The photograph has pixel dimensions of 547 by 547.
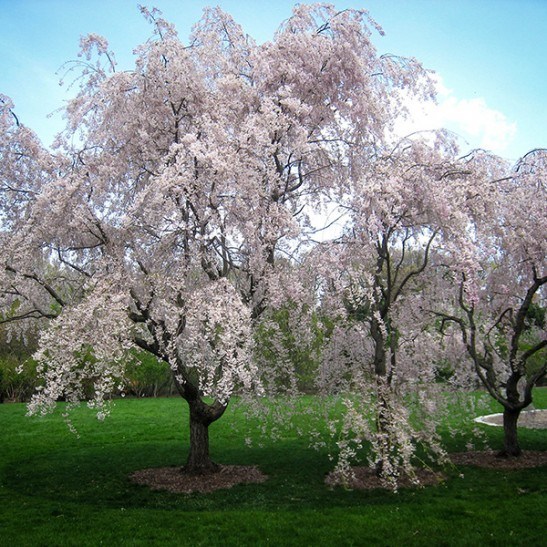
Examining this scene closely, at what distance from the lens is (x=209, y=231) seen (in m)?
8.92

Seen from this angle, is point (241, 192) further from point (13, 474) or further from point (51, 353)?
point (13, 474)

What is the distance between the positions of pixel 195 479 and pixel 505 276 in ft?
25.1

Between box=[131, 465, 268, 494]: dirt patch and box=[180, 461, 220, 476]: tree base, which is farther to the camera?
box=[180, 461, 220, 476]: tree base

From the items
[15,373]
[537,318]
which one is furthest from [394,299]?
[15,373]

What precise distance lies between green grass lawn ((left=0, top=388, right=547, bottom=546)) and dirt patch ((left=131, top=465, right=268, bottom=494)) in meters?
0.29

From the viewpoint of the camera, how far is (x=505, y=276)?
11008 millimetres

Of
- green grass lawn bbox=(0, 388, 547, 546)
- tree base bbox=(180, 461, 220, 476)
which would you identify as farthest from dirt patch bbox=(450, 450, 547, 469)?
tree base bbox=(180, 461, 220, 476)

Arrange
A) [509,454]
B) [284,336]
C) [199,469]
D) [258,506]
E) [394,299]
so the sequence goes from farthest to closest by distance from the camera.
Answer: [509,454] < [284,336] < [199,469] < [394,299] < [258,506]

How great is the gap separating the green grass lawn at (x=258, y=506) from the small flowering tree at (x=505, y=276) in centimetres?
192

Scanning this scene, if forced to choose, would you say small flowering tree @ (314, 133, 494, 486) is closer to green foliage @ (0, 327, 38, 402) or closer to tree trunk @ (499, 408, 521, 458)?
tree trunk @ (499, 408, 521, 458)

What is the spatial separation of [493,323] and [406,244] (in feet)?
10.4

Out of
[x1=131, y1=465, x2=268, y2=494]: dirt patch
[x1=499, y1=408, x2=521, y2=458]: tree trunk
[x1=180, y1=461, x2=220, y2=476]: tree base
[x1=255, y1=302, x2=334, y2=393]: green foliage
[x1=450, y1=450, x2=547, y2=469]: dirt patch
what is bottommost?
[x1=131, y1=465, x2=268, y2=494]: dirt patch

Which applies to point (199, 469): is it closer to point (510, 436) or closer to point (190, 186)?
point (190, 186)

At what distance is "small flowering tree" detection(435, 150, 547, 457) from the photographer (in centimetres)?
915
